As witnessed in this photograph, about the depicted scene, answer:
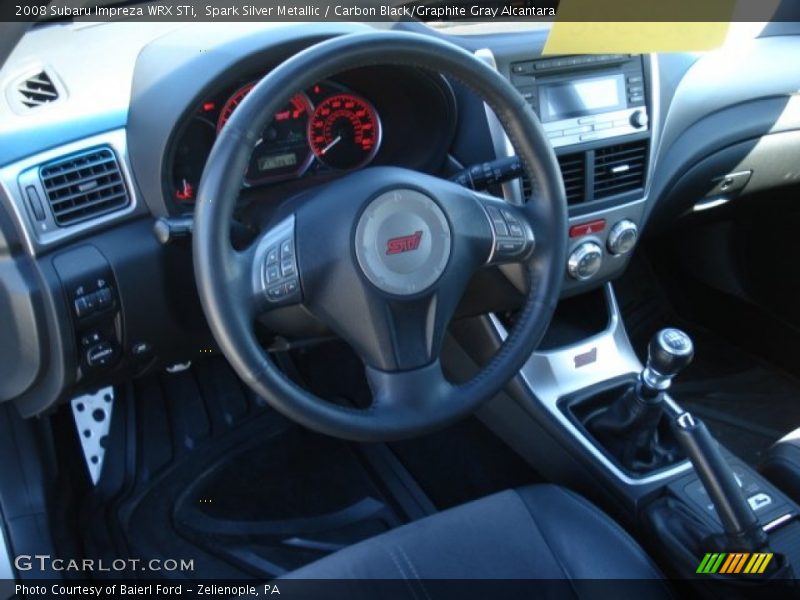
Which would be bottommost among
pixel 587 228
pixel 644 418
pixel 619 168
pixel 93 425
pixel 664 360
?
pixel 93 425

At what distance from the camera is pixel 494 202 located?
1.37m

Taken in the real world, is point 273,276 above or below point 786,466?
above

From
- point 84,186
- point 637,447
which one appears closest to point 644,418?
point 637,447

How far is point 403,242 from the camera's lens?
1257mm

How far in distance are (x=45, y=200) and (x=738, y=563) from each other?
50.7 inches

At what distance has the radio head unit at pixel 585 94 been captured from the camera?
171 cm

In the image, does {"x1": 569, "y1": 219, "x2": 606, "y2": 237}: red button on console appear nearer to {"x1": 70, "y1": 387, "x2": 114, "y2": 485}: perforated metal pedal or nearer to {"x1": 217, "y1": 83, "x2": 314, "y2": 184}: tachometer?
{"x1": 217, "y1": 83, "x2": 314, "y2": 184}: tachometer

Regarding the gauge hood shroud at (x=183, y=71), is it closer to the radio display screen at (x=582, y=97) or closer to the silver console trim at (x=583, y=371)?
the radio display screen at (x=582, y=97)

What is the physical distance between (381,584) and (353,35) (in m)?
0.82

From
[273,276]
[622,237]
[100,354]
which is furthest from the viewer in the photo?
[622,237]

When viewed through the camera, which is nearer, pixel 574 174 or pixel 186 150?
pixel 186 150

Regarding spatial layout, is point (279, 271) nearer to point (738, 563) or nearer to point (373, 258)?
point (373, 258)

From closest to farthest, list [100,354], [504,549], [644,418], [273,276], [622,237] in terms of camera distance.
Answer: [273,276]
[504,549]
[100,354]
[644,418]
[622,237]

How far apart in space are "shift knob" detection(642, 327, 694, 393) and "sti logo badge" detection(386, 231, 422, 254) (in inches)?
24.0
